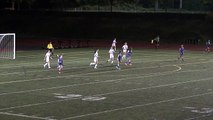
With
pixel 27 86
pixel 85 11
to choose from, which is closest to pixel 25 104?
pixel 27 86

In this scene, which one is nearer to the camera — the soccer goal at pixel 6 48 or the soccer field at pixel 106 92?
the soccer field at pixel 106 92

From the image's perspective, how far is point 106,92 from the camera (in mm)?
24703

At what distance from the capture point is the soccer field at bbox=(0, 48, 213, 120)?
1909cm

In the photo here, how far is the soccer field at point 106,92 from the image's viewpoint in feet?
62.6

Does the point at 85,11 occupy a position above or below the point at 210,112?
above

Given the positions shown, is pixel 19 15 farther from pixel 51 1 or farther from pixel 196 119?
pixel 196 119

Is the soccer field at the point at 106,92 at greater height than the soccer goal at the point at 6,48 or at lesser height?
lesser

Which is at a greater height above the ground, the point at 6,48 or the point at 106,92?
the point at 6,48

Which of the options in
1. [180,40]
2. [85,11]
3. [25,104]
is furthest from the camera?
[85,11]

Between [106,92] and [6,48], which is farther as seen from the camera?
[6,48]

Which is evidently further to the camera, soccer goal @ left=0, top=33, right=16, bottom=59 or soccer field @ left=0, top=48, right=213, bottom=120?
soccer goal @ left=0, top=33, right=16, bottom=59

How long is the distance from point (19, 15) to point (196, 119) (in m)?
72.7

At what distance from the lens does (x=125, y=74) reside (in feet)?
108

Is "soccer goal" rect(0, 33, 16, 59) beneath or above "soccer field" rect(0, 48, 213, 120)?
above
